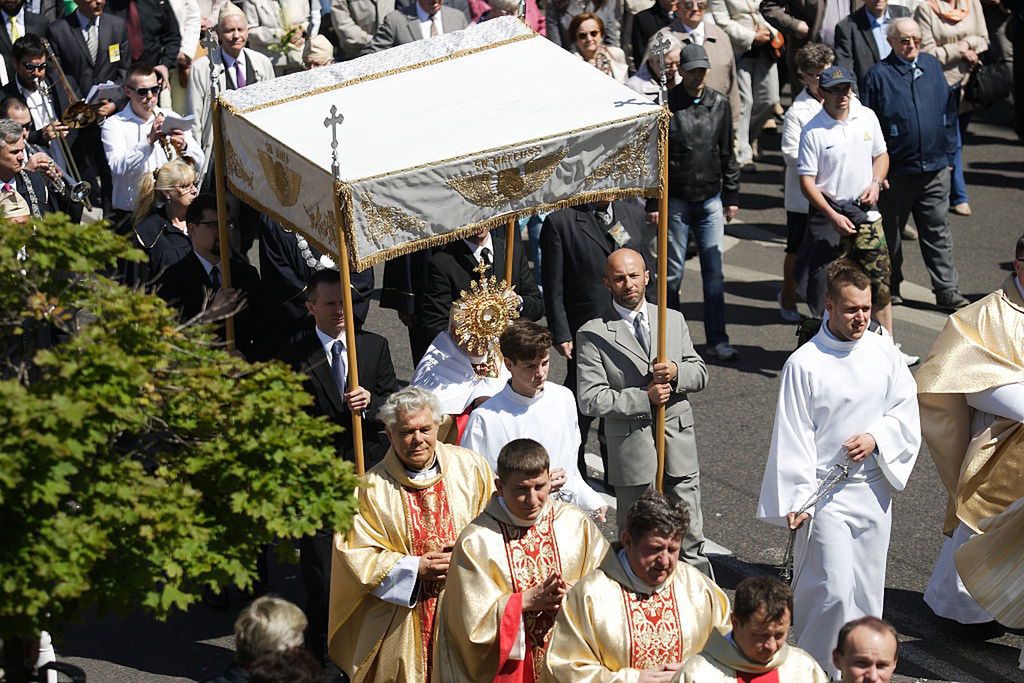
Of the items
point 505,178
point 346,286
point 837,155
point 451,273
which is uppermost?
point 505,178

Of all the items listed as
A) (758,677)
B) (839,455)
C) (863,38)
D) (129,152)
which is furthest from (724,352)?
(758,677)

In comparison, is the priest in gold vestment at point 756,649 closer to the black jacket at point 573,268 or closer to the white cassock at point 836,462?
the white cassock at point 836,462

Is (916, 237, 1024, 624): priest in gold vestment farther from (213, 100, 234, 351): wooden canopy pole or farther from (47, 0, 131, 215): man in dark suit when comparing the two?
(47, 0, 131, 215): man in dark suit

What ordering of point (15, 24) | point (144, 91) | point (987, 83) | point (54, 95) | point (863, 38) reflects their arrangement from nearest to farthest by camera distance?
1. point (144, 91)
2. point (54, 95)
3. point (15, 24)
4. point (863, 38)
5. point (987, 83)

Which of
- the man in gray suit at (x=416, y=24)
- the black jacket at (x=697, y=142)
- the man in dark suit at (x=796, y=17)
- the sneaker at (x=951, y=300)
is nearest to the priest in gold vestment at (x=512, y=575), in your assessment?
the black jacket at (x=697, y=142)

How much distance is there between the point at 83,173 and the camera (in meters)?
11.6

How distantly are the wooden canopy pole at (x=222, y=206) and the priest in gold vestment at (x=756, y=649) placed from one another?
10.7 ft

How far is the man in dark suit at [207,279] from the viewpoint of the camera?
8578 mm

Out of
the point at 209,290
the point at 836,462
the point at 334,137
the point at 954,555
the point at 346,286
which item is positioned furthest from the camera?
the point at 209,290

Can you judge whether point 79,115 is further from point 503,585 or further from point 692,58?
point 503,585

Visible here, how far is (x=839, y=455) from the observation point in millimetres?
7703

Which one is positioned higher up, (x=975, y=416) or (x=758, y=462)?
(x=975, y=416)

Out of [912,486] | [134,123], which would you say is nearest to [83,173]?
[134,123]

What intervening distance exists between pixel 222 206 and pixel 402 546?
2.24m
